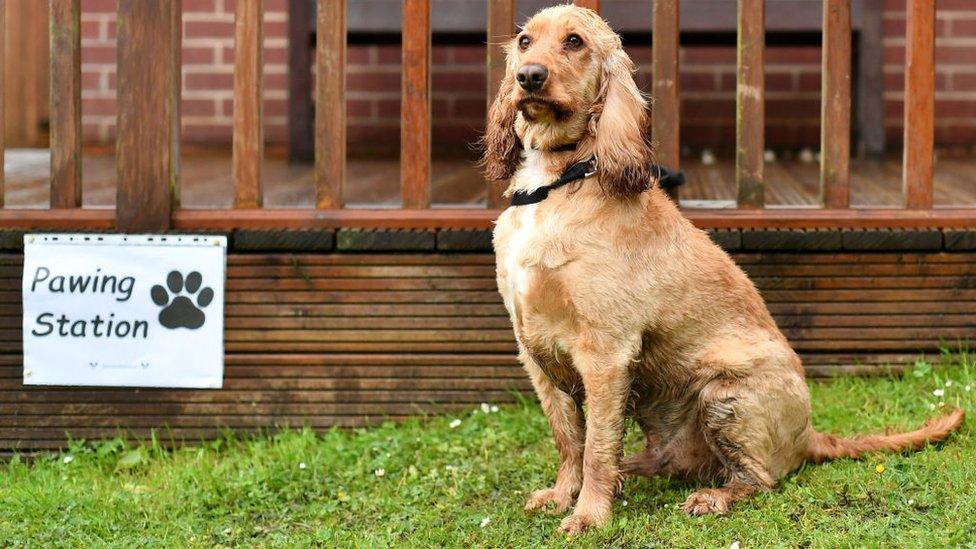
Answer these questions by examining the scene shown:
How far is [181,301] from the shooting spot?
190 inches

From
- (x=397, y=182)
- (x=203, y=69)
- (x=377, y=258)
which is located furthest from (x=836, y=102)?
(x=203, y=69)

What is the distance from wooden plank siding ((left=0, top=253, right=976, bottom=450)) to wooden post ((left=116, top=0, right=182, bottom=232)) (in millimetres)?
394

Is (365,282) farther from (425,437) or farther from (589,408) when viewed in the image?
(589,408)

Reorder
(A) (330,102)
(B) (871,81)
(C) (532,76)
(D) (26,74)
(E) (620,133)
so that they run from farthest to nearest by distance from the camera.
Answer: (D) (26,74) < (B) (871,81) < (A) (330,102) < (E) (620,133) < (C) (532,76)

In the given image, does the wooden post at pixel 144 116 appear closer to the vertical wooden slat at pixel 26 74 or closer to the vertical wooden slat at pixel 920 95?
the vertical wooden slat at pixel 920 95

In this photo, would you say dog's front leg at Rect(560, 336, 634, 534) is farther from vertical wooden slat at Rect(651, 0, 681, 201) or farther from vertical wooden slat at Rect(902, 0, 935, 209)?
vertical wooden slat at Rect(902, 0, 935, 209)

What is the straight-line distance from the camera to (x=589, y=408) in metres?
3.75

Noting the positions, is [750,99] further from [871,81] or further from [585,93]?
[871,81]

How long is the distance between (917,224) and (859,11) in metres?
2.89

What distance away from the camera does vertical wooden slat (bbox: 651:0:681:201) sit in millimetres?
4688

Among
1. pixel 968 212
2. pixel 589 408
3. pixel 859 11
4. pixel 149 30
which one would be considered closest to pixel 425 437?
pixel 589 408

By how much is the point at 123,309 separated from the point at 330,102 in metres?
1.17

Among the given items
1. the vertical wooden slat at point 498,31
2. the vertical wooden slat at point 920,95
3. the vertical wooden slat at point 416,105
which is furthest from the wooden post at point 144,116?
the vertical wooden slat at point 920,95

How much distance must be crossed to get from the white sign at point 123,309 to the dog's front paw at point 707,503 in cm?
204
